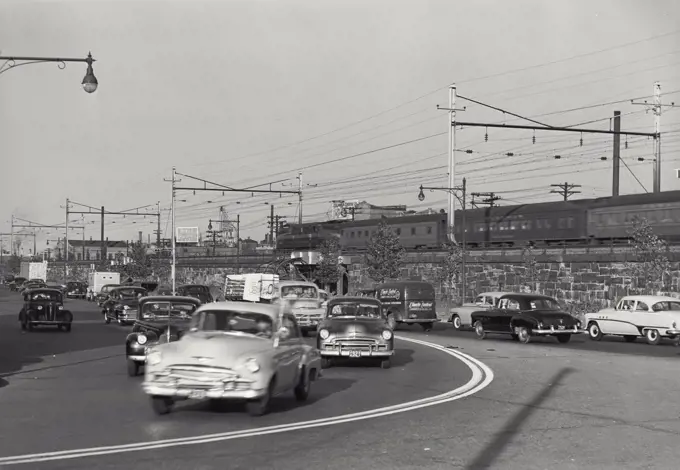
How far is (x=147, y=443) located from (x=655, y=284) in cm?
3365

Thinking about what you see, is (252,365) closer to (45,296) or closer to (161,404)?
(161,404)

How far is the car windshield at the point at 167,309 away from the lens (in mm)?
19359

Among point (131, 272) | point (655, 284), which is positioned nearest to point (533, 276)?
point (655, 284)

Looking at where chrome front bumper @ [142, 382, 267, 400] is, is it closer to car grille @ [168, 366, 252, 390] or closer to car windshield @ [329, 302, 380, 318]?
car grille @ [168, 366, 252, 390]

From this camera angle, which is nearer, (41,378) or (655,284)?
(41,378)

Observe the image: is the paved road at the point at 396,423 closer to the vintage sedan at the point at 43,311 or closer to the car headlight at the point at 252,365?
the car headlight at the point at 252,365

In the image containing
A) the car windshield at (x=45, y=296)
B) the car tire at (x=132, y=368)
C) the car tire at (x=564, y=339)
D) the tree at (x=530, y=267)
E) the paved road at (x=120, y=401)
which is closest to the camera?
the paved road at (x=120, y=401)

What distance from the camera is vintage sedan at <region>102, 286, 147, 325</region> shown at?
119ft

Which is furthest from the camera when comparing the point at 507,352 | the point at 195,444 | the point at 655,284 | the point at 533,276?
the point at 533,276

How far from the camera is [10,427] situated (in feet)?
36.2

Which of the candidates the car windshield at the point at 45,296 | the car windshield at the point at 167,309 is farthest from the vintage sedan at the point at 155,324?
the car windshield at the point at 45,296

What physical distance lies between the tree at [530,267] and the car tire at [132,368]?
32.8 m

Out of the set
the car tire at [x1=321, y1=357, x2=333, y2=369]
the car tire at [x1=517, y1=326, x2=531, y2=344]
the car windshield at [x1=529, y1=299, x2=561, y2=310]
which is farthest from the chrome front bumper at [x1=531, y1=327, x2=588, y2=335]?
the car tire at [x1=321, y1=357, x2=333, y2=369]

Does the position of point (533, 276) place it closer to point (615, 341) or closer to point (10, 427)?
point (615, 341)
